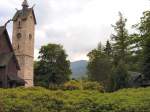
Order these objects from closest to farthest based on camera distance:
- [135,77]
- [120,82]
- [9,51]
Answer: [120,82], [9,51], [135,77]

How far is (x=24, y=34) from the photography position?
80625mm

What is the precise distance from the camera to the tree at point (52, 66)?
8444 centimetres

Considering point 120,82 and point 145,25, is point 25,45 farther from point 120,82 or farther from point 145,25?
point 120,82

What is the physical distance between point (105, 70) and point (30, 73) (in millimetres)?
18117

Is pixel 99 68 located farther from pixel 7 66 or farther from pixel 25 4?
pixel 7 66

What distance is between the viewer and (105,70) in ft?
282

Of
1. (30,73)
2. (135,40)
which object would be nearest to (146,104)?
(135,40)

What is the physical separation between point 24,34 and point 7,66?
3402 cm

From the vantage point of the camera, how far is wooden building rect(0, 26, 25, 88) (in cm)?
4644

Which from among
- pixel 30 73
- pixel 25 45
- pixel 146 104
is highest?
pixel 25 45

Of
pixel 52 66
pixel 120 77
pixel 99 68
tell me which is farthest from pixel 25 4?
pixel 120 77

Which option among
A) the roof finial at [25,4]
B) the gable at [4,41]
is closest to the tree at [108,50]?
the roof finial at [25,4]

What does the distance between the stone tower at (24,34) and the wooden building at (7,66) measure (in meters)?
27.6

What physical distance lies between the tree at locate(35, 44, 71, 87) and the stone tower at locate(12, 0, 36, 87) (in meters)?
7.33
